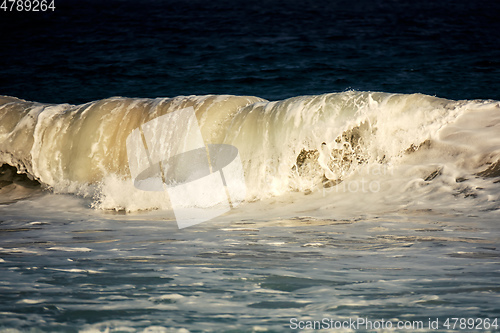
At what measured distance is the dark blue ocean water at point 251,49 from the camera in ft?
36.4

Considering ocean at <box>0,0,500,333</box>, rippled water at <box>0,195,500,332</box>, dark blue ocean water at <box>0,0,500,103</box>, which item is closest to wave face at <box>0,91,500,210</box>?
ocean at <box>0,0,500,333</box>

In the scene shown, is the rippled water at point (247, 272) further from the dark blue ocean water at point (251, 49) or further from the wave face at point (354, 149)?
the dark blue ocean water at point (251, 49)

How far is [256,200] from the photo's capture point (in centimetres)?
511

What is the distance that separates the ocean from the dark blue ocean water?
12 centimetres

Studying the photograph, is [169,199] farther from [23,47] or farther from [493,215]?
[23,47]

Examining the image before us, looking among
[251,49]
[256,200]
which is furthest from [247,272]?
[251,49]

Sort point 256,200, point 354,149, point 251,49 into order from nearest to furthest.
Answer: point 256,200
point 354,149
point 251,49

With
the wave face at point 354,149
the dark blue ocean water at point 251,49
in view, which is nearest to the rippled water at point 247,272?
the wave face at point 354,149

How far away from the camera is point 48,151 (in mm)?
6527

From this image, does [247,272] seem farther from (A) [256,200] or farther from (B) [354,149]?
(B) [354,149]

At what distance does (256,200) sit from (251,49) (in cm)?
932

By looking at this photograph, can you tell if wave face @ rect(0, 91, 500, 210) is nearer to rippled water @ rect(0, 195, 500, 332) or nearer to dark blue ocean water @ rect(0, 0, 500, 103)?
rippled water @ rect(0, 195, 500, 332)

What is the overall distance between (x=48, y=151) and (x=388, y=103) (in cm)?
403

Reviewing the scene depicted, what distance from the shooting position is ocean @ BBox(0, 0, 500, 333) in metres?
2.26
